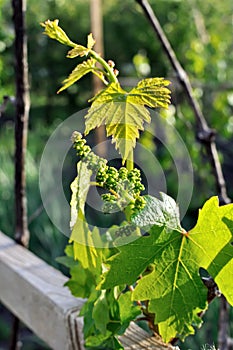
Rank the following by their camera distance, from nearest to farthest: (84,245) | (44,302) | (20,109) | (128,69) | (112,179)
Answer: (112,179) < (84,245) < (44,302) < (20,109) < (128,69)

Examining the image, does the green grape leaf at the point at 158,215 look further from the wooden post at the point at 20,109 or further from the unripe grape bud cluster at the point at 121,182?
the wooden post at the point at 20,109

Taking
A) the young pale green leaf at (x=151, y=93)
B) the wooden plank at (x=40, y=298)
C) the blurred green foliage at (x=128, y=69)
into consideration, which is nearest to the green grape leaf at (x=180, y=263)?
the young pale green leaf at (x=151, y=93)

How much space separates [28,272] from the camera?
99 centimetres

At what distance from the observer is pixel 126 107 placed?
1.95 ft

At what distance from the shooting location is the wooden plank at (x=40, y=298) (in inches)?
32.9

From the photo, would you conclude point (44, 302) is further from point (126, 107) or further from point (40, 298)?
point (126, 107)

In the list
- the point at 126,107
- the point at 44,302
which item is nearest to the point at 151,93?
the point at 126,107

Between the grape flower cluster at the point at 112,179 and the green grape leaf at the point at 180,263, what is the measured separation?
0.04 metres

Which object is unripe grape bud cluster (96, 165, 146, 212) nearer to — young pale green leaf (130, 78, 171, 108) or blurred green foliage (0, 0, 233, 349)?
young pale green leaf (130, 78, 171, 108)

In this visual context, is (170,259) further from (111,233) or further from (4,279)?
(4,279)

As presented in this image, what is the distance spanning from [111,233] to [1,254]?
0.41 meters

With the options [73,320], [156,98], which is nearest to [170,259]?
[156,98]

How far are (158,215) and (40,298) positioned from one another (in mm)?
391

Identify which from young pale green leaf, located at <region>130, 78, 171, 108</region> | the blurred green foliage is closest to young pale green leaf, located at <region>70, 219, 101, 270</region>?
young pale green leaf, located at <region>130, 78, 171, 108</region>
